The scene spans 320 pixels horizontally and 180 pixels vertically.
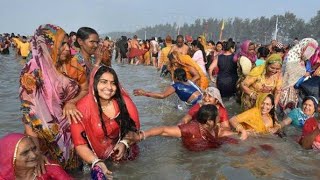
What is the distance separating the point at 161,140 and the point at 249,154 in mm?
1146

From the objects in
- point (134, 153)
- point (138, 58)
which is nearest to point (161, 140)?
point (134, 153)

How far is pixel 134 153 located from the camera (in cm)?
420

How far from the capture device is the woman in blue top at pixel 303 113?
18.3 ft

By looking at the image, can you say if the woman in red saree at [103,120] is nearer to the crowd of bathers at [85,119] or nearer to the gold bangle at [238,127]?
the crowd of bathers at [85,119]

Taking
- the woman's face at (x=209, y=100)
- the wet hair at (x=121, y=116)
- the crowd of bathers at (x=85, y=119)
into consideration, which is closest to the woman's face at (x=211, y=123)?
the crowd of bathers at (x=85, y=119)

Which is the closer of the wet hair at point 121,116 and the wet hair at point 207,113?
the wet hair at point 121,116

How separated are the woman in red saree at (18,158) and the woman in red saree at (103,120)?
55 centimetres

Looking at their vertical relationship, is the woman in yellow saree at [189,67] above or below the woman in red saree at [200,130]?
above

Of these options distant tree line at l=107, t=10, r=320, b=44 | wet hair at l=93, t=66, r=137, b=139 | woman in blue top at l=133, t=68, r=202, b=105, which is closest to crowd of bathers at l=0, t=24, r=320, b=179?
wet hair at l=93, t=66, r=137, b=139

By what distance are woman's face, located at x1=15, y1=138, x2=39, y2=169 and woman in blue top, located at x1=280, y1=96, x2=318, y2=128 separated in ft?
12.9

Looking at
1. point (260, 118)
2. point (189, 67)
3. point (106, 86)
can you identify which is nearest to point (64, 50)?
point (106, 86)

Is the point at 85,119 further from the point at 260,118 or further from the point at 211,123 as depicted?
the point at 260,118

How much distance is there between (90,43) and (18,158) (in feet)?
5.29

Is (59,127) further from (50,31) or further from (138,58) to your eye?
(138,58)
